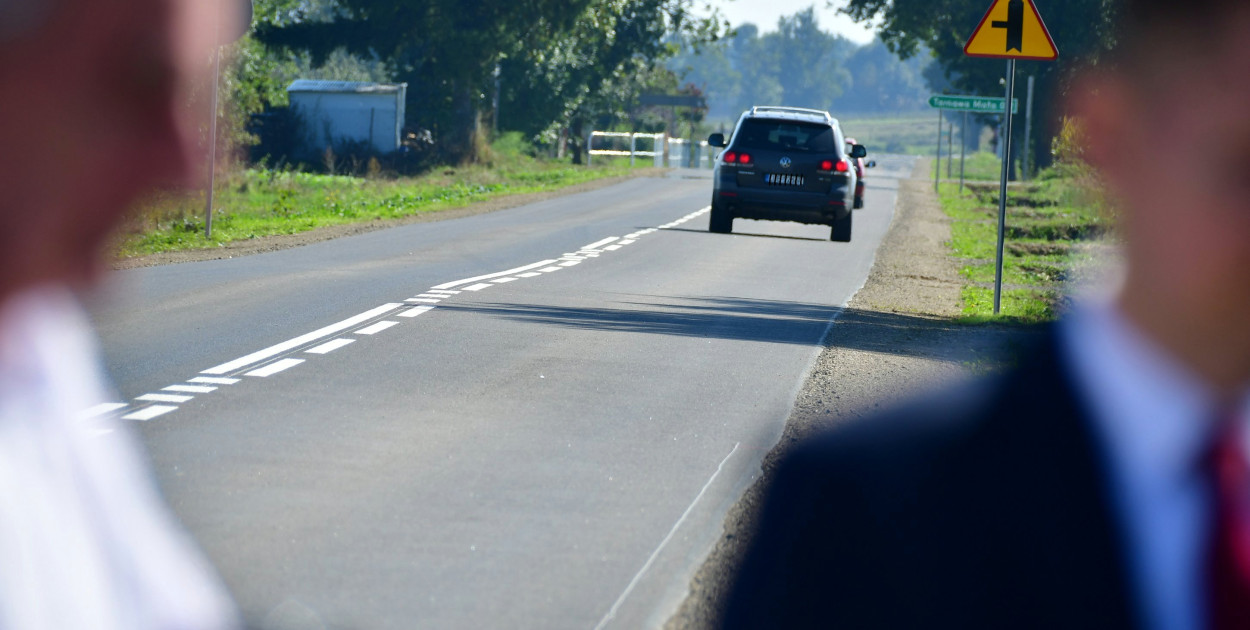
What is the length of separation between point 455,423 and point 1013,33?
762 centimetres

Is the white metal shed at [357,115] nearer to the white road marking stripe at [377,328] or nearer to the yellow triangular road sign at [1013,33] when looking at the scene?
the yellow triangular road sign at [1013,33]

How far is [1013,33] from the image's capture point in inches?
516


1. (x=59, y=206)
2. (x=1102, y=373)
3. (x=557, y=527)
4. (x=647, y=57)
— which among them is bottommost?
(x=557, y=527)

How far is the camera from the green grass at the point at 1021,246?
1582 cm

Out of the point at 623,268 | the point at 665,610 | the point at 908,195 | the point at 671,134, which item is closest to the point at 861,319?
the point at 623,268

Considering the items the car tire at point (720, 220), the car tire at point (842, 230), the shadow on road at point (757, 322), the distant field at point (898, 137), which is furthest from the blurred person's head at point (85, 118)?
the distant field at point (898, 137)

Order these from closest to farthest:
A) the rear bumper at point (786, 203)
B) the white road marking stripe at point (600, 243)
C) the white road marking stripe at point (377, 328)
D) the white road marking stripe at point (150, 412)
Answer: the white road marking stripe at point (150, 412), the white road marking stripe at point (377, 328), the white road marking stripe at point (600, 243), the rear bumper at point (786, 203)

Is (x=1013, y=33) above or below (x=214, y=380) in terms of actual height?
above

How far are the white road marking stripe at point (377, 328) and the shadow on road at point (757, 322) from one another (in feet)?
3.57

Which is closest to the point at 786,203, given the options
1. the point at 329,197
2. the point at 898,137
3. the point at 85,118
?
the point at 329,197

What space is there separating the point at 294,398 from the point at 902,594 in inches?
237

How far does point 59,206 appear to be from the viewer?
868mm

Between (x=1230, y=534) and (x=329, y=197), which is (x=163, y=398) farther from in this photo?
(x=329, y=197)

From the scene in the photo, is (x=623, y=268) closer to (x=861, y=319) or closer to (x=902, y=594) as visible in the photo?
(x=861, y=319)
